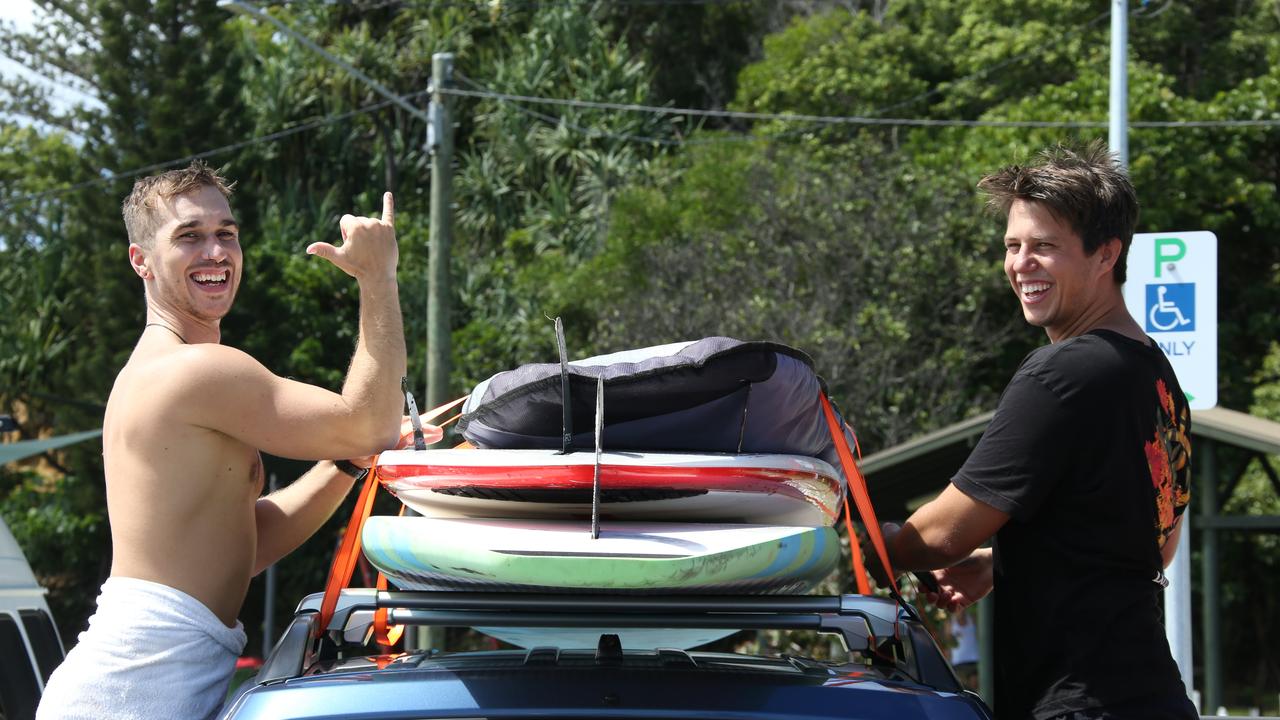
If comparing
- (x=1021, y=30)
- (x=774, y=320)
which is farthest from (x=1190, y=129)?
(x=774, y=320)

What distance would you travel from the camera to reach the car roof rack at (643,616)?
2.29m

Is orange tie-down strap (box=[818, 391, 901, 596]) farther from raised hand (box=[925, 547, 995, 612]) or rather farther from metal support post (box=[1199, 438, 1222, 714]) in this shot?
metal support post (box=[1199, 438, 1222, 714])

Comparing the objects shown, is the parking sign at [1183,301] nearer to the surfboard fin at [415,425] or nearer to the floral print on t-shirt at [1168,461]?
the floral print on t-shirt at [1168,461]

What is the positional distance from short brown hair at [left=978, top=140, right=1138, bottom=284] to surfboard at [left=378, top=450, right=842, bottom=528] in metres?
0.75

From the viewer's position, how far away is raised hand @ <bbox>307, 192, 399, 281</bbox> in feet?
8.65

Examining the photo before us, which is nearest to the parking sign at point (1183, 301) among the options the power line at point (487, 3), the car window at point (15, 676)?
the car window at point (15, 676)

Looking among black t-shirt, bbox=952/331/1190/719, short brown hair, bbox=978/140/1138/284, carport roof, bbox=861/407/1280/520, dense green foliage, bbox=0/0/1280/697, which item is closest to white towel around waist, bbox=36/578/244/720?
black t-shirt, bbox=952/331/1190/719

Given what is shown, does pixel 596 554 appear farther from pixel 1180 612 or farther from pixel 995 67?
pixel 995 67

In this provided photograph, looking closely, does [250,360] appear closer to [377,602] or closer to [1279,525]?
[377,602]

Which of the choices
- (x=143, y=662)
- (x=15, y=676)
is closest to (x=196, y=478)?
(x=143, y=662)

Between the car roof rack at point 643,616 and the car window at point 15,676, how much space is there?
4.94 feet

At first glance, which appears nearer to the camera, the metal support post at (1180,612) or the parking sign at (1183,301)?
the parking sign at (1183,301)

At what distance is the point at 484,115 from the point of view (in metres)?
30.7

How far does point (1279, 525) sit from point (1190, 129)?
11268 mm
